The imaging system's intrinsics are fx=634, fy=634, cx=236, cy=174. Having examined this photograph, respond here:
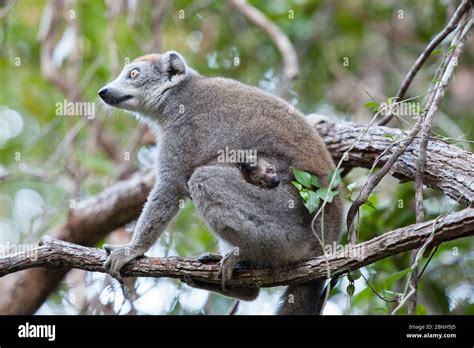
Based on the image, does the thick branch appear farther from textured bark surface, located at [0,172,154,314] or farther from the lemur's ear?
textured bark surface, located at [0,172,154,314]

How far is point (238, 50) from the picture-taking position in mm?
13000

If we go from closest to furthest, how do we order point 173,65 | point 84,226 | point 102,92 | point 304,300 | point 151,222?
1. point 304,300
2. point 151,222
3. point 102,92
4. point 173,65
5. point 84,226

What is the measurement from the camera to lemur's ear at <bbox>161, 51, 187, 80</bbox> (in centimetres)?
777

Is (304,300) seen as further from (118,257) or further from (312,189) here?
(118,257)

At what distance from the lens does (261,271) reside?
6.15 meters

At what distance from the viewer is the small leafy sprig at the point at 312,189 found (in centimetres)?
578

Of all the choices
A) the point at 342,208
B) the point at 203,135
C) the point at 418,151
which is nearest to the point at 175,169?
the point at 203,135

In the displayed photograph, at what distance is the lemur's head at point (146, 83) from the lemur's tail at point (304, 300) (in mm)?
2894

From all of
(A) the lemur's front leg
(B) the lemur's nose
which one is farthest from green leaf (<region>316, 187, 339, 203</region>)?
(B) the lemur's nose

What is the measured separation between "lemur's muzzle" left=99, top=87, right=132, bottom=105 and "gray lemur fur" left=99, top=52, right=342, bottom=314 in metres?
0.01

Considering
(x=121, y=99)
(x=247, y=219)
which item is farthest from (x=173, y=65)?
(x=247, y=219)

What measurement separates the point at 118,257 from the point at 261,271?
4.65 ft

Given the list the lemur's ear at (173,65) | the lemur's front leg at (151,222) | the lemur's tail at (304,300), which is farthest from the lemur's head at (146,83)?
the lemur's tail at (304,300)
